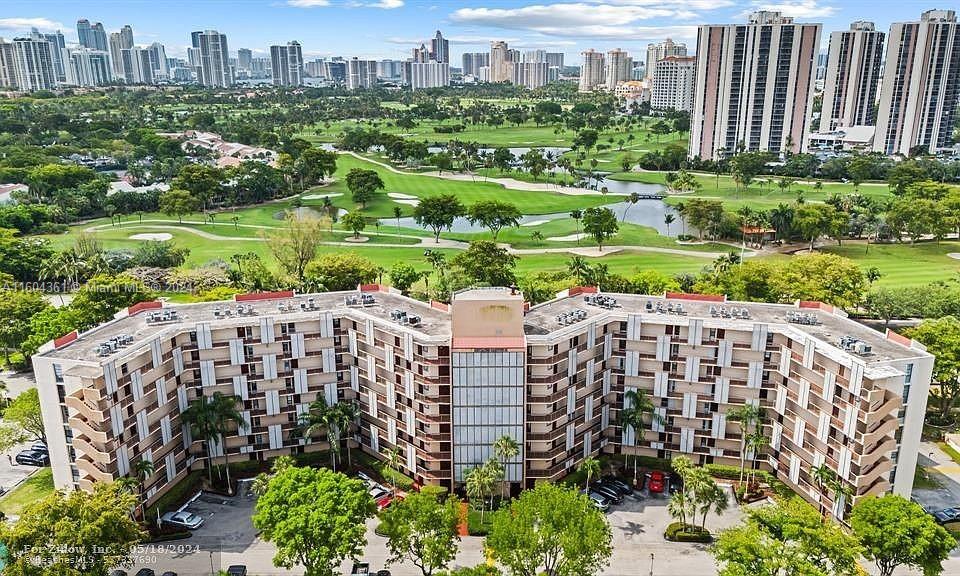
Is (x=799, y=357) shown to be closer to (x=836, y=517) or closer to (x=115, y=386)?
(x=836, y=517)

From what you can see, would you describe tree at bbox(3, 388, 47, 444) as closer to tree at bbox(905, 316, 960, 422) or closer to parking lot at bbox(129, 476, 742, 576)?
parking lot at bbox(129, 476, 742, 576)

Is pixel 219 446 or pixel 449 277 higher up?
pixel 449 277

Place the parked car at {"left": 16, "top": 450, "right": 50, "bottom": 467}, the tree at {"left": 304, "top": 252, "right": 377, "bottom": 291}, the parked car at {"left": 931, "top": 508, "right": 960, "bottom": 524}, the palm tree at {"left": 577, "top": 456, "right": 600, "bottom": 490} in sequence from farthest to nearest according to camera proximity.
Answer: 1. the tree at {"left": 304, "top": 252, "right": 377, "bottom": 291}
2. the parked car at {"left": 16, "top": 450, "right": 50, "bottom": 467}
3. the palm tree at {"left": 577, "top": 456, "right": 600, "bottom": 490}
4. the parked car at {"left": 931, "top": 508, "right": 960, "bottom": 524}

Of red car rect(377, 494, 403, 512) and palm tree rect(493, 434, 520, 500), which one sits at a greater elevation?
palm tree rect(493, 434, 520, 500)

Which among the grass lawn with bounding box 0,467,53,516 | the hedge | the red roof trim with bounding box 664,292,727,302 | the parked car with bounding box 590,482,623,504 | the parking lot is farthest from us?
the red roof trim with bounding box 664,292,727,302

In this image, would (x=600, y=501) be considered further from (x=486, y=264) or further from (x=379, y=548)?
(x=486, y=264)

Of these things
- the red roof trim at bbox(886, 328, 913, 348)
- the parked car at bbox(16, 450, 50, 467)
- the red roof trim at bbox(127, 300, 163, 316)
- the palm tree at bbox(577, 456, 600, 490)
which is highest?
the red roof trim at bbox(127, 300, 163, 316)

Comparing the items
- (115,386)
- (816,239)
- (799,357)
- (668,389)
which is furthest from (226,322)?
(816,239)

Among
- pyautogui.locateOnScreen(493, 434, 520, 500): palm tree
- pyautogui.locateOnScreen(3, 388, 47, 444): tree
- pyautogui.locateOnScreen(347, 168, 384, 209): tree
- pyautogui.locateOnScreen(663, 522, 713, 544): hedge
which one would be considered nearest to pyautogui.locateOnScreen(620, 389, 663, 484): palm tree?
pyautogui.locateOnScreen(663, 522, 713, 544): hedge
